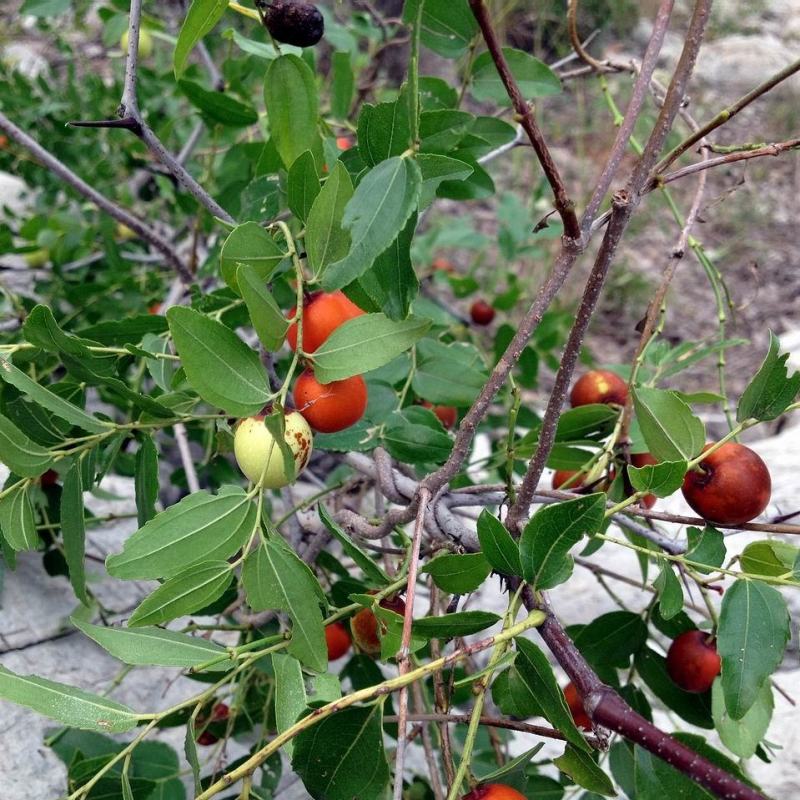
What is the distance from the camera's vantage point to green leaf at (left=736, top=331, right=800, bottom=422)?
0.88 metres

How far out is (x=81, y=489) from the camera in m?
1.02

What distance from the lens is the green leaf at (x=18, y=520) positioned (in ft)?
3.28

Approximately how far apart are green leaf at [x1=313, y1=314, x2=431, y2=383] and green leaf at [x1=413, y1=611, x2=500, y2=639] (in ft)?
0.81

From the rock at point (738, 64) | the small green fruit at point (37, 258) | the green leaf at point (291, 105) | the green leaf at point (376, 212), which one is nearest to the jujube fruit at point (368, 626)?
the green leaf at point (376, 212)

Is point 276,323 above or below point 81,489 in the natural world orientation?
above

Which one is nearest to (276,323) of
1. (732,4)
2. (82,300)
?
(82,300)

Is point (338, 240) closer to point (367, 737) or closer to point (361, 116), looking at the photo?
point (361, 116)

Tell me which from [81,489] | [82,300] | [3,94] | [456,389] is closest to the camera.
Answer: [81,489]

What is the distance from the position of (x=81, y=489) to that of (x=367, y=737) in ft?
→ 1.42

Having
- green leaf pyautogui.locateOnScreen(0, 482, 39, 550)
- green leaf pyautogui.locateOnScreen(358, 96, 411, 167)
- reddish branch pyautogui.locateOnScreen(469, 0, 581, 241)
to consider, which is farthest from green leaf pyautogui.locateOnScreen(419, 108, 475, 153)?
green leaf pyautogui.locateOnScreen(0, 482, 39, 550)

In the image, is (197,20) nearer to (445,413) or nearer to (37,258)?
(445,413)

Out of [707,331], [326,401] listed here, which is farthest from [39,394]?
[707,331]

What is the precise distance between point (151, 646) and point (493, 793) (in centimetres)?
36

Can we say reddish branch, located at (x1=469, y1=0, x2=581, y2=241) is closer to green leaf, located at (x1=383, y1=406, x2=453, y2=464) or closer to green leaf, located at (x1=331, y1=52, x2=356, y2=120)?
green leaf, located at (x1=383, y1=406, x2=453, y2=464)
